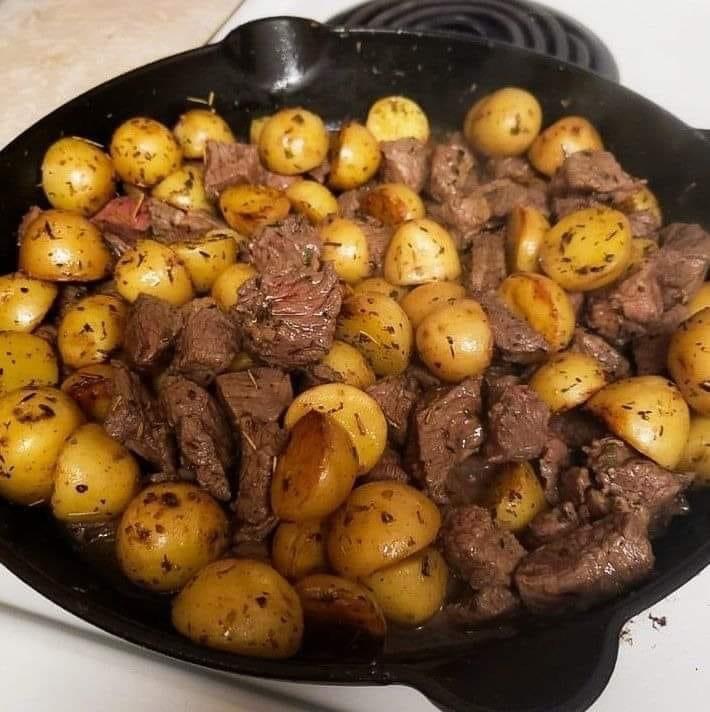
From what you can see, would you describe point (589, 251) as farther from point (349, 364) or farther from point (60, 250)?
point (60, 250)

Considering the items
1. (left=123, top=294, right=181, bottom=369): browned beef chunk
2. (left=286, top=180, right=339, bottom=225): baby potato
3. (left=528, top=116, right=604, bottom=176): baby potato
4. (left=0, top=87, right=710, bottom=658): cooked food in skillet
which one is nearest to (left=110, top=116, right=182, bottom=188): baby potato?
(left=0, top=87, right=710, bottom=658): cooked food in skillet

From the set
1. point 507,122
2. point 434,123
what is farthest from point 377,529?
point 434,123

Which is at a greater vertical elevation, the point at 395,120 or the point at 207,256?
the point at 395,120

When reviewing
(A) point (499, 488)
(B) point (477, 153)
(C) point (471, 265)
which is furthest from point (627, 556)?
(B) point (477, 153)

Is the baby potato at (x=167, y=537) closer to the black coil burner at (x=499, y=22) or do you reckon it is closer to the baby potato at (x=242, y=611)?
the baby potato at (x=242, y=611)

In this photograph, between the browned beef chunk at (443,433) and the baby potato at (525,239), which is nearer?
the browned beef chunk at (443,433)

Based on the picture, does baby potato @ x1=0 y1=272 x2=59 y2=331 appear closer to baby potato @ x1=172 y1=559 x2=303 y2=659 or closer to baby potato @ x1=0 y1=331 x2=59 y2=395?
baby potato @ x1=0 y1=331 x2=59 y2=395

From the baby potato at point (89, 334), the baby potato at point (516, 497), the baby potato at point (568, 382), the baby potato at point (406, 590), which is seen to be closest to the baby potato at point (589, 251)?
the baby potato at point (568, 382)
